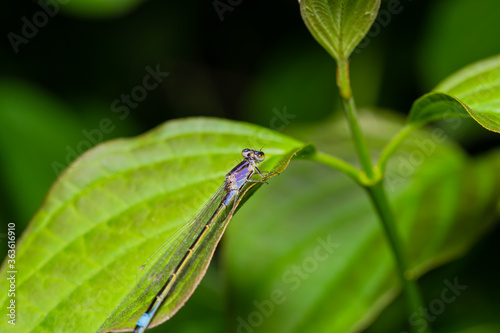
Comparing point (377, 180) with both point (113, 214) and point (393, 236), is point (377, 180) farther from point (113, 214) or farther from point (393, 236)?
point (113, 214)

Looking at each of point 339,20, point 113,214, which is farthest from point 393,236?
point 113,214

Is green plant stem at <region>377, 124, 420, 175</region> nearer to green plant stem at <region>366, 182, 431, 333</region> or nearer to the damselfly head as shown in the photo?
green plant stem at <region>366, 182, 431, 333</region>

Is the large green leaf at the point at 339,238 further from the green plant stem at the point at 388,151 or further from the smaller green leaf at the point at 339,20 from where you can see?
the smaller green leaf at the point at 339,20

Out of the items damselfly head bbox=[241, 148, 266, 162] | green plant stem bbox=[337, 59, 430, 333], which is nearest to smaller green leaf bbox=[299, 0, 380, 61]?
green plant stem bbox=[337, 59, 430, 333]

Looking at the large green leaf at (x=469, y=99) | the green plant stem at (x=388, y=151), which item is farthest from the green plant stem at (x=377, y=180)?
the large green leaf at (x=469, y=99)

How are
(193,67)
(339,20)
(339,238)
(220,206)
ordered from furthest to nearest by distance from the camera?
(193,67)
(339,238)
(220,206)
(339,20)

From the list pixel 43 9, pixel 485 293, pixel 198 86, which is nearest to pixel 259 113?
pixel 198 86
